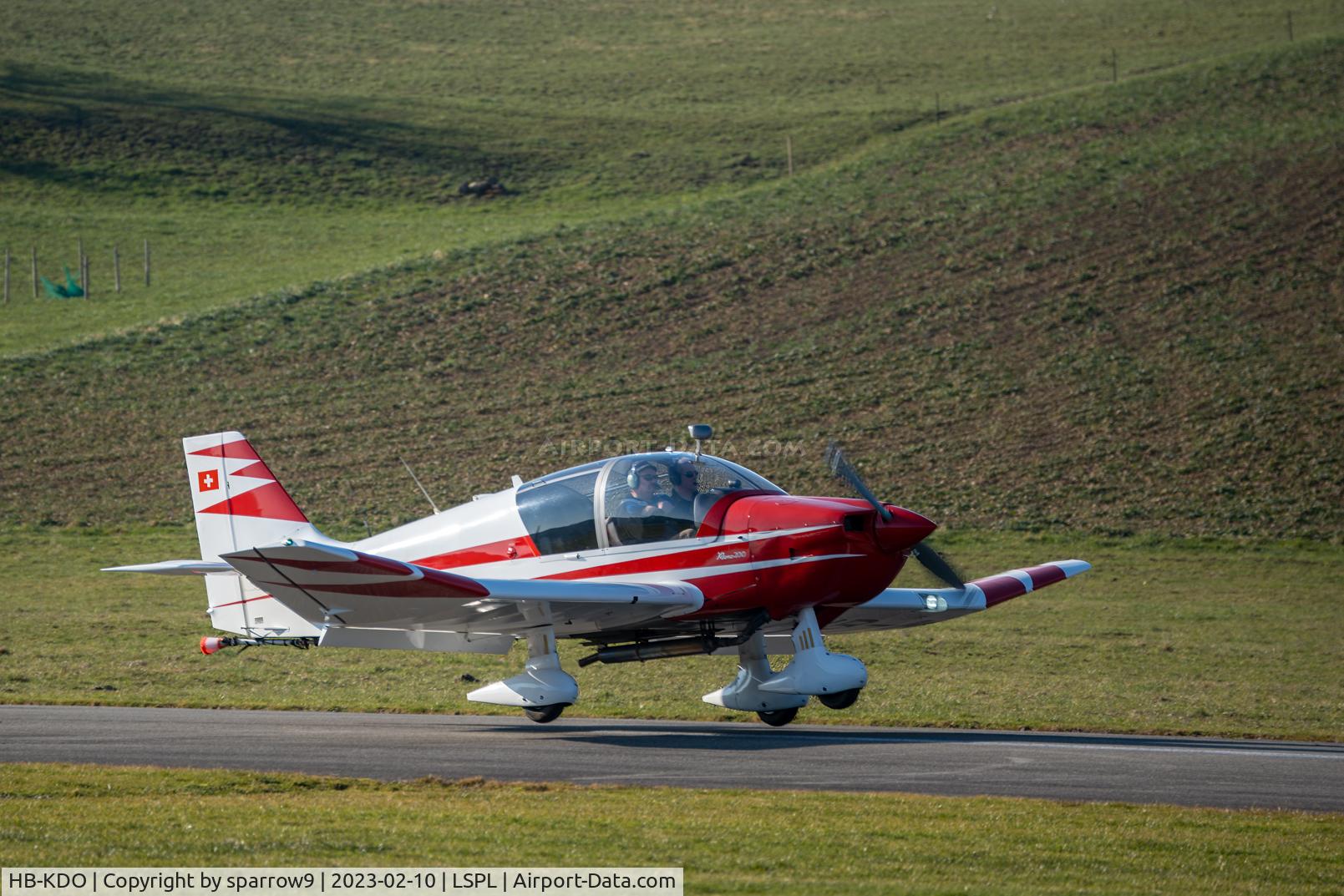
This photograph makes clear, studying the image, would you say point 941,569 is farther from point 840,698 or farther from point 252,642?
point 252,642

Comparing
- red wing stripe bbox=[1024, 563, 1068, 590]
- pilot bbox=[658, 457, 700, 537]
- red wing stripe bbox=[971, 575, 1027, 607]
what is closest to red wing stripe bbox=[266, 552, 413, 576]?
pilot bbox=[658, 457, 700, 537]

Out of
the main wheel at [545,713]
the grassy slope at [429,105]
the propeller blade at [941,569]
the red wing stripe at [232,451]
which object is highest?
the grassy slope at [429,105]

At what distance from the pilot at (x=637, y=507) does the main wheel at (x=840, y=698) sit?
2.25m

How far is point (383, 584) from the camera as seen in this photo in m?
12.5

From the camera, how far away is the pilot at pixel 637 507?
14148mm

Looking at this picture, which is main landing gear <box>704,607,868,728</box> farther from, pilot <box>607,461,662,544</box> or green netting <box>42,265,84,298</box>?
green netting <box>42,265,84,298</box>

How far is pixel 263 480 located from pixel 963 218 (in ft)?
110

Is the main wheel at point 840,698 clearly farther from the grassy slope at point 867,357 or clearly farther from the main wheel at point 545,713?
the grassy slope at point 867,357

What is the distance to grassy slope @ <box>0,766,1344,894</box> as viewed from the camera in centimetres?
820

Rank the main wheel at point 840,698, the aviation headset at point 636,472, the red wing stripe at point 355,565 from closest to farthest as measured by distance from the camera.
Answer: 1. the red wing stripe at point 355,565
2. the main wheel at point 840,698
3. the aviation headset at point 636,472

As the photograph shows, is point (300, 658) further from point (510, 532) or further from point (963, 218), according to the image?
point (963, 218)
